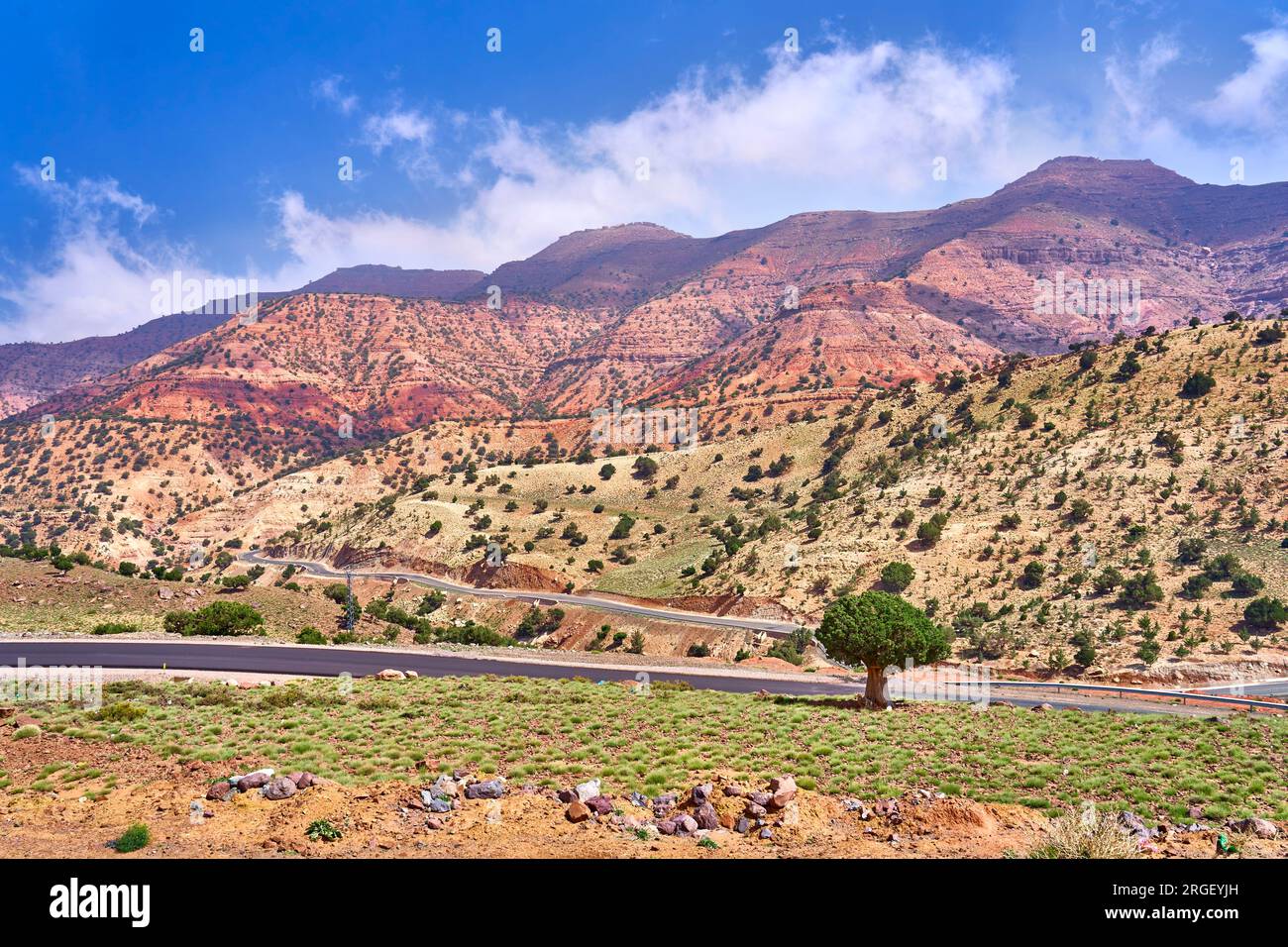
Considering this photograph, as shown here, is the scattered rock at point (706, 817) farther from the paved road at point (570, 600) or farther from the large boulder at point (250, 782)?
the paved road at point (570, 600)

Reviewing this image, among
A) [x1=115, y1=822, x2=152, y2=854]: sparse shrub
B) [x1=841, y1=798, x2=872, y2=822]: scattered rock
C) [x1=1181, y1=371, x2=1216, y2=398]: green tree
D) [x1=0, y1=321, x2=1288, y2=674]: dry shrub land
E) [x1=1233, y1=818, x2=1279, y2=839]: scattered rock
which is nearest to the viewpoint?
[x1=115, y1=822, x2=152, y2=854]: sparse shrub

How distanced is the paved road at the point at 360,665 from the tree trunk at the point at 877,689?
574 centimetres

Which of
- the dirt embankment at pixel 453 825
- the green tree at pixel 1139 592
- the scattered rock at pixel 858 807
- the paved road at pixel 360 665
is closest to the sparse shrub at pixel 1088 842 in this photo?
the dirt embankment at pixel 453 825

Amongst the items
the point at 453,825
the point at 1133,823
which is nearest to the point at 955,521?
the point at 1133,823

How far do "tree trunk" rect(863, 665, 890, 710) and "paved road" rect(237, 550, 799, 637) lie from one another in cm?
2652

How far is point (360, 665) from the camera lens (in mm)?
39594

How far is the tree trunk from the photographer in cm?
2939

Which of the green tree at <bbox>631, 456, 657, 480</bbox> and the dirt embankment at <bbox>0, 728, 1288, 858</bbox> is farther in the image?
the green tree at <bbox>631, 456, 657, 480</bbox>

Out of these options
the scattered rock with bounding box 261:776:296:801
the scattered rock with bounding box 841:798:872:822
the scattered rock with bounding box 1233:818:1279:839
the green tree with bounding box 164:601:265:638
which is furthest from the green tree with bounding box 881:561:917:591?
the scattered rock with bounding box 261:776:296:801

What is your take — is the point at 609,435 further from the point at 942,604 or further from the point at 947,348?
the point at 942,604

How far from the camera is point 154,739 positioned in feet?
68.7

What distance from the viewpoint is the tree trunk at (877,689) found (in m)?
29.4

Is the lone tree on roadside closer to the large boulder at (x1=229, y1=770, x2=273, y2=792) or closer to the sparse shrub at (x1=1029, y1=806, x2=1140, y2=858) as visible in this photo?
the sparse shrub at (x1=1029, y1=806, x2=1140, y2=858)
